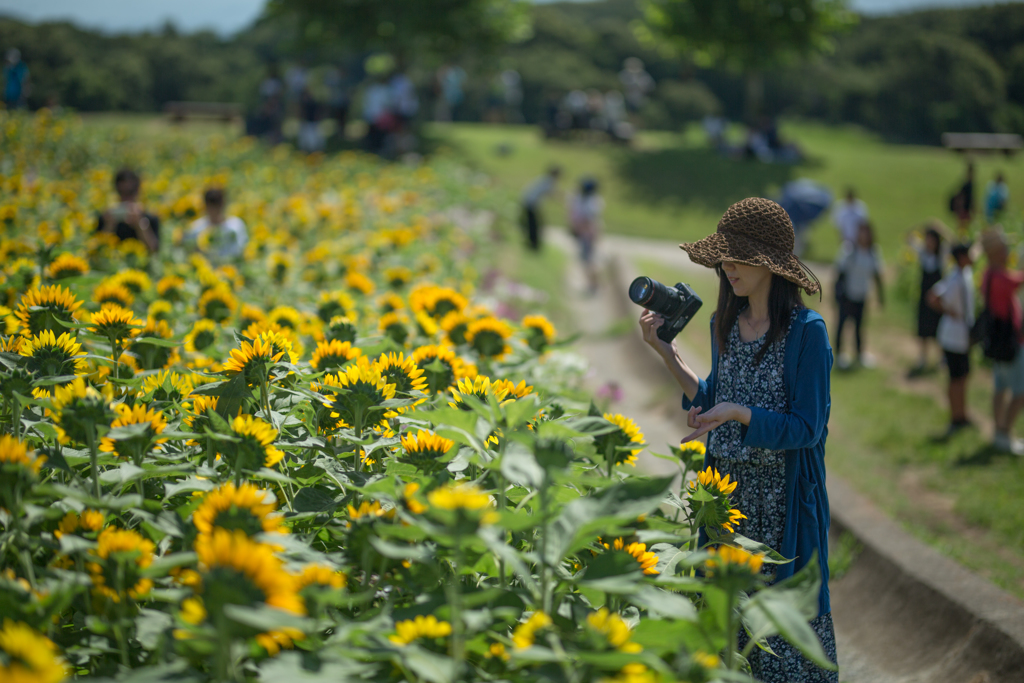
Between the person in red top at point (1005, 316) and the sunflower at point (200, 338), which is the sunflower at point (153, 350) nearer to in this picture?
the sunflower at point (200, 338)

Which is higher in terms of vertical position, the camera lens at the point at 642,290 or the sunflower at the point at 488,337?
the camera lens at the point at 642,290

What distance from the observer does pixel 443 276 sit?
515 centimetres

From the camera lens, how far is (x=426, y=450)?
150cm

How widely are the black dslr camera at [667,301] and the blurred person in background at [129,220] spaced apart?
10.9 feet

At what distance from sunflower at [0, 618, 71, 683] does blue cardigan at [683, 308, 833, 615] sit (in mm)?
1576

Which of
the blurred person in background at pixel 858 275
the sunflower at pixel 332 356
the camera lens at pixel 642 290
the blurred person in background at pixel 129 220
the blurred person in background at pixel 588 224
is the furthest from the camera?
the blurred person in background at pixel 588 224

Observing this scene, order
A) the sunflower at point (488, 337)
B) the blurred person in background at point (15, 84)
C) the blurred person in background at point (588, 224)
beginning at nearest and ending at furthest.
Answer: the sunflower at point (488, 337) → the blurred person in background at point (588, 224) → the blurred person in background at point (15, 84)

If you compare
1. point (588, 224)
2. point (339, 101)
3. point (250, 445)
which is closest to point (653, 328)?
point (250, 445)

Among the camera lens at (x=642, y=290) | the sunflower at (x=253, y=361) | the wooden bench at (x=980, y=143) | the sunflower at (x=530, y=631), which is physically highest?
the camera lens at (x=642, y=290)

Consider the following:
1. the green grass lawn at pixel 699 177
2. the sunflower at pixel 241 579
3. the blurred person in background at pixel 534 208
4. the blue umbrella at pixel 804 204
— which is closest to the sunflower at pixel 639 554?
the sunflower at pixel 241 579

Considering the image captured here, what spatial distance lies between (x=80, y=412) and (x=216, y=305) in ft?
5.03

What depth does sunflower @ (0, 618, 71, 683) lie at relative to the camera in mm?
818

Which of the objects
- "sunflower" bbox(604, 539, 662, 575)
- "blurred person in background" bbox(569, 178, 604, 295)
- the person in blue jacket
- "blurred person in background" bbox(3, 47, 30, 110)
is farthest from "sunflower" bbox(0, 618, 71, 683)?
"blurred person in background" bbox(3, 47, 30, 110)

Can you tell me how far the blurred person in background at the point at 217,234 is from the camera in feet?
14.8
